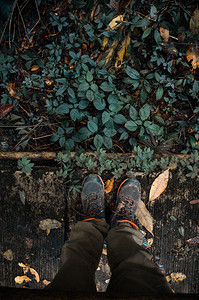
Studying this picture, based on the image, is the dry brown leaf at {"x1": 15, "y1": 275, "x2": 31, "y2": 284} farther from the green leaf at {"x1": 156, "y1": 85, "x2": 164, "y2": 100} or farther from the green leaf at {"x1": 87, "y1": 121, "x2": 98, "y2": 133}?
the green leaf at {"x1": 156, "y1": 85, "x2": 164, "y2": 100}

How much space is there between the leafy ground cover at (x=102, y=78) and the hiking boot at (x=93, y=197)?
0.31m

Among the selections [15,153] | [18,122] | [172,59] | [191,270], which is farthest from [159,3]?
[191,270]

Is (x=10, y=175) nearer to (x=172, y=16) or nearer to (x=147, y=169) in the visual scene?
(x=147, y=169)

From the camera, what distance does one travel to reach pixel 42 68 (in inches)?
84.2

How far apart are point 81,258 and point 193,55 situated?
202cm

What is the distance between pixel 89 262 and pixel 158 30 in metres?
2.12

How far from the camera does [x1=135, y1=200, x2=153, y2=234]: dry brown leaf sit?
199 cm

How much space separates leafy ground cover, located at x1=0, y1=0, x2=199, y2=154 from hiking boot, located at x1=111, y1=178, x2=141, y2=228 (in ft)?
1.30

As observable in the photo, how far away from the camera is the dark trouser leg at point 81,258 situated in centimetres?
120

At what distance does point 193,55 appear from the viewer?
200cm

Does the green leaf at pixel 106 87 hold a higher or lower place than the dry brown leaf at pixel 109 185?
higher

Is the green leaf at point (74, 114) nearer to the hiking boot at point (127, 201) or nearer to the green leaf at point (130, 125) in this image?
the green leaf at point (130, 125)

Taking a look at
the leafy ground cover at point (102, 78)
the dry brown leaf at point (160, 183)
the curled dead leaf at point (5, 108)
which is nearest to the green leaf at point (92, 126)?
the leafy ground cover at point (102, 78)

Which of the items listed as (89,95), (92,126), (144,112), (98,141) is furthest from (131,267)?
(89,95)
